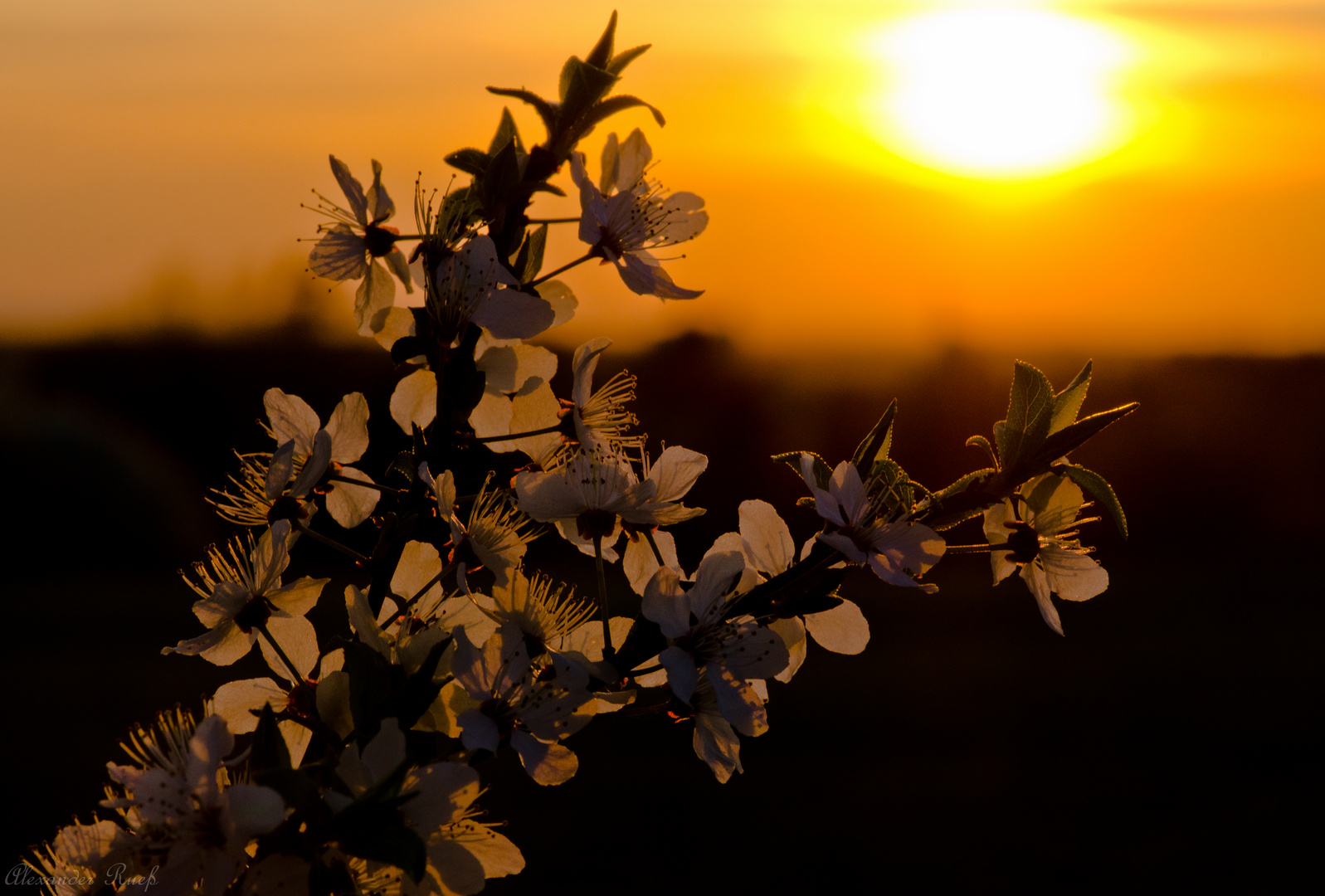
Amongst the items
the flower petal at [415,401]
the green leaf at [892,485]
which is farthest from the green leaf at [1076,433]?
the flower petal at [415,401]

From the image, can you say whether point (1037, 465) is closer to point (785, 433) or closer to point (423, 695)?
point (423, 695)

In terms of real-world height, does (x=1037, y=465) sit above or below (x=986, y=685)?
above

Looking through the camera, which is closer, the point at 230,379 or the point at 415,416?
the point at 415,416

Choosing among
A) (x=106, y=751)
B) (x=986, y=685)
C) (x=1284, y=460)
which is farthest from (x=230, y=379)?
(x=1284, y=460)

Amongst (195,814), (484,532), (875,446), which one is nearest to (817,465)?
(875,446)

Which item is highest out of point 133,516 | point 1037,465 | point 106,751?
point 1037,465

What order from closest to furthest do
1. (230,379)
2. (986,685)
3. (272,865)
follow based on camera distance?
1. (272,865)
2. (986,685)
3. (230,379)

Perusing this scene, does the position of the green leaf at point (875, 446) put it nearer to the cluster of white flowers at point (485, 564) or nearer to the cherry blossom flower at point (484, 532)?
the cluster of white flowers at point (485, 564)

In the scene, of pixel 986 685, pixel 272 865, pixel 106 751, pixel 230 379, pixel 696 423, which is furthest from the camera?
pixel 230 379
